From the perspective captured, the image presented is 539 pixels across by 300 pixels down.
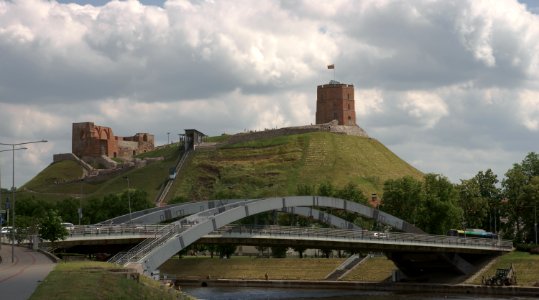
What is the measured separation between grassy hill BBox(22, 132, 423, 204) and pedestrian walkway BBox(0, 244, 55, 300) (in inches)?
3989

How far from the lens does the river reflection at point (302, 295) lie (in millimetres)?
80850

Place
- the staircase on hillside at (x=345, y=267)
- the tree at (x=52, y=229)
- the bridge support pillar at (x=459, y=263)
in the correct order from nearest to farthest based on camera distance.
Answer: the tree at (x=52, y=229)
the bridge support pillar at (x=459, y=263)
the staircase on hillside at (x=345, y=267)

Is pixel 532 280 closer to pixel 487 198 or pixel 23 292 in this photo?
pixel 487 198

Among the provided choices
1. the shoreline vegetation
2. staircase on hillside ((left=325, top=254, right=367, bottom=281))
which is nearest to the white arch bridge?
the shoreline vegetation

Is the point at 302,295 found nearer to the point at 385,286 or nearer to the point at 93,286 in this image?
the point at 385,286

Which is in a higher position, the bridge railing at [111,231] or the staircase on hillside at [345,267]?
the bridge railing at [111,231]

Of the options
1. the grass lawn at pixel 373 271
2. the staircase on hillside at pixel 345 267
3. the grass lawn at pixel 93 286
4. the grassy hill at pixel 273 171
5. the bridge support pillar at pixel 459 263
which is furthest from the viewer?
the grassy hill at pixel 273 171

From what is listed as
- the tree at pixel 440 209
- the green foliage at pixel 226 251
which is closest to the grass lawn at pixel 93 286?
the tree at pixel 440 209

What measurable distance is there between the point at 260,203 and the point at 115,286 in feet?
125

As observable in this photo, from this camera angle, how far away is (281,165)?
18638 centimetres

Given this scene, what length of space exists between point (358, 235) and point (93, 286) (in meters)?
47.6

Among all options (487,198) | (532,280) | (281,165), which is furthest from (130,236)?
(281,165)

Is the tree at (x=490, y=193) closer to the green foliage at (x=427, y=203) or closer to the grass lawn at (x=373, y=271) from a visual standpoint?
the green foliage at (x=427, y=203)

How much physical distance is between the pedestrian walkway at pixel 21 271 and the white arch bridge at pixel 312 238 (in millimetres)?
5850
